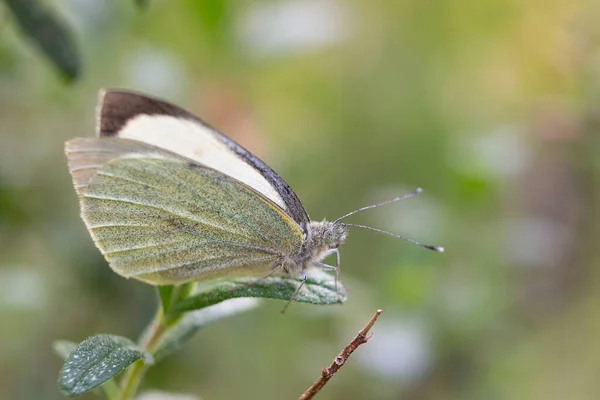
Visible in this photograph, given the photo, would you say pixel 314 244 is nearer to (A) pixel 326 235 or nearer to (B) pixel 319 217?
(A) pixel 326 235

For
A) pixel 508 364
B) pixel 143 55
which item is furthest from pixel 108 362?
pixel 508 364

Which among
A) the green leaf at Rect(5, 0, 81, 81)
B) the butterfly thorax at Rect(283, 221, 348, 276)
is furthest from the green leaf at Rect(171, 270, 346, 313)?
the green leaf at Rect(5, 0, 81, 81)

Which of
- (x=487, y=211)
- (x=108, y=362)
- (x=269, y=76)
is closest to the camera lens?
(x=108, y=362)

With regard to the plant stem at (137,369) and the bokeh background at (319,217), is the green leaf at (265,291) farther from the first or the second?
the bokeh background at (319,217)

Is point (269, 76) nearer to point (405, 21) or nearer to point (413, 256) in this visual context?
point (405, 21)

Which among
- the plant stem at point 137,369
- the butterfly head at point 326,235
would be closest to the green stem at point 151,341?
the plant stem at point 137,369
